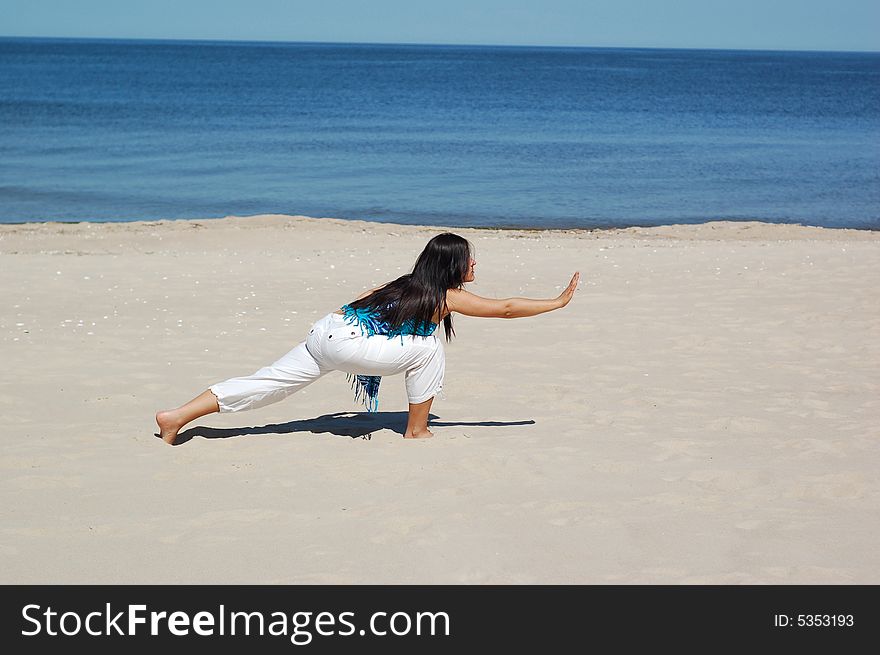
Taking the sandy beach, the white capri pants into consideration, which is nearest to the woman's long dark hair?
the white capri pants

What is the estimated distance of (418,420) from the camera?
5.81 meters

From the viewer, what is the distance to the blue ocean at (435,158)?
21.6m

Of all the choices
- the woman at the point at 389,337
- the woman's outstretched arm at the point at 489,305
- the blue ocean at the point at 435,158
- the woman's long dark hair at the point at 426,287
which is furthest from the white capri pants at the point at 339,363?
the blue ocean at the point at 435,158

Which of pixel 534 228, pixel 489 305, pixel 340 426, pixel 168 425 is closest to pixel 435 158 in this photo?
pixel 534 228

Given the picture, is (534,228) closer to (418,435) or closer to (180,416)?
(418,435)

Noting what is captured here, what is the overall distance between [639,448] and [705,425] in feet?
2.25

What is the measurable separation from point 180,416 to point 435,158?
24.6 m

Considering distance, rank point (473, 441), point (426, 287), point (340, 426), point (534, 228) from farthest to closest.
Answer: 1. point (534, 228)
2. point (340, 426)
3. point (473, 441)
4. point (426, 287)

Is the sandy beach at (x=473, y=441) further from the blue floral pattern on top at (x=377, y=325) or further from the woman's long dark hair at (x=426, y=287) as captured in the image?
the woman's long dark hair at (x=426, y=287)

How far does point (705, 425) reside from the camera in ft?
20.2

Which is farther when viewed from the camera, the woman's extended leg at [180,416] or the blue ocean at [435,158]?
the blue ocean at [435,158]

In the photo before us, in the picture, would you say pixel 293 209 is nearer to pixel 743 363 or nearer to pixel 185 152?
pixel 185 152

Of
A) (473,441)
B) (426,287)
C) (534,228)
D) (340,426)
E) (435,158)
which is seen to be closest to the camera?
(426,287)

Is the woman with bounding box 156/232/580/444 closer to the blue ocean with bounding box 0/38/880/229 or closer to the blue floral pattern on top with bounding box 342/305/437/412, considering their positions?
the blue floral pattern on top with bounding box 342/305/437/412
